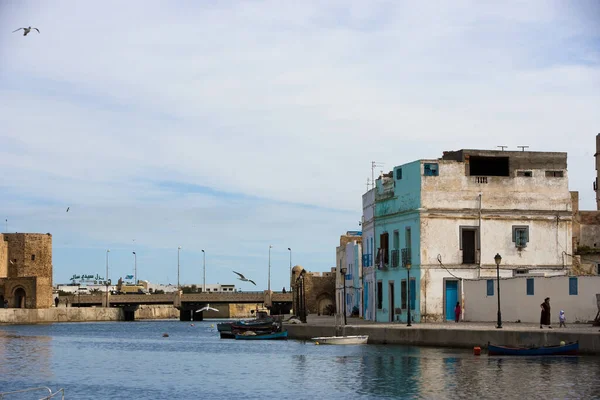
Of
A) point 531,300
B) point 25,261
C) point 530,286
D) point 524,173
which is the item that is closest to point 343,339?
point 531,300

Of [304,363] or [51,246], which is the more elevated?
[51,246]

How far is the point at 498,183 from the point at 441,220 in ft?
11.7

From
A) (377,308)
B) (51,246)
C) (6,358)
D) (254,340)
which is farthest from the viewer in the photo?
(51,246)

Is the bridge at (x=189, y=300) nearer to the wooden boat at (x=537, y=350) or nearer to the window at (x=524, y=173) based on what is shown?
the window at (x=524, y=173)

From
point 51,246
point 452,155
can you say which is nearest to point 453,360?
point 452,155

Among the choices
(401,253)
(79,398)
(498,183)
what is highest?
(498,183)

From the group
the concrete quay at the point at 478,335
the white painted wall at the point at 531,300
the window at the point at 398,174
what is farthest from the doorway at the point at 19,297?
the white painted wall at the point at 531,300

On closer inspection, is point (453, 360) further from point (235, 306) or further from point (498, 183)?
point (235, 306)

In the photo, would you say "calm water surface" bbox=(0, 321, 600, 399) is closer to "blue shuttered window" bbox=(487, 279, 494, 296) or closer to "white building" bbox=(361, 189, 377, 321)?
"blue shuttered window" bbox=(487, 279, 494, 296)

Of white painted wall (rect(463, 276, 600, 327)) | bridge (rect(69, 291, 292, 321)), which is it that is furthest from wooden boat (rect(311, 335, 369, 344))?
bridge (rect(69, 291, 292, 321))

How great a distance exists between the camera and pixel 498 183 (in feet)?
170

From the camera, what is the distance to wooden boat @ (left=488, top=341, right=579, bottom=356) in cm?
3609

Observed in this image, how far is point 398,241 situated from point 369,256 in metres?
5.45

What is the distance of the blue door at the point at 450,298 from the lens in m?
50.9
